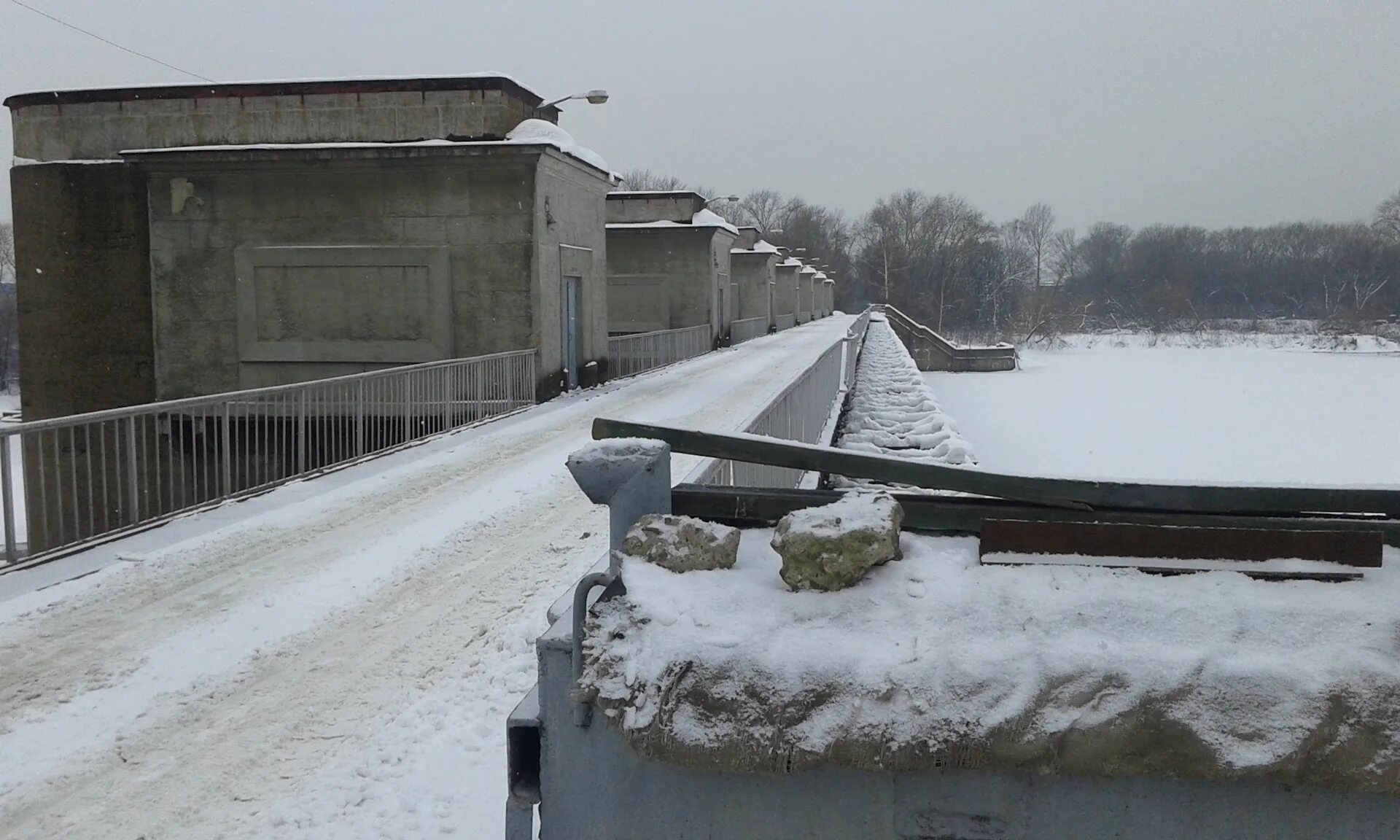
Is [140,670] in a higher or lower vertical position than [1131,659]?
lower

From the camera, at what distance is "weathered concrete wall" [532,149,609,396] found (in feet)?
66.5

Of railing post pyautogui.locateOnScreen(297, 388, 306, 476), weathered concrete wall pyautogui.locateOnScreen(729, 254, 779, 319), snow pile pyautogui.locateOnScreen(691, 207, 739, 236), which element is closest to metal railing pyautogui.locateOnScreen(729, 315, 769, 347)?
weathered concrete wall pyautogui.locateOnScreen(729, 254, 779, 319)

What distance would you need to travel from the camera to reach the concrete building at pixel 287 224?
19875 mm

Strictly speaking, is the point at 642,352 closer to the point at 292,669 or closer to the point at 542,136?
the point at 542,136

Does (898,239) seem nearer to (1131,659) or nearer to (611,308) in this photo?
(611,308)


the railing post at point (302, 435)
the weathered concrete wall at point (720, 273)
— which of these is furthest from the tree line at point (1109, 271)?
the railing post at point (302, 435)

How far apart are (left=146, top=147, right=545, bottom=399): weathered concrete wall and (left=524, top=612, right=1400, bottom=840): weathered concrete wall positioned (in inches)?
702

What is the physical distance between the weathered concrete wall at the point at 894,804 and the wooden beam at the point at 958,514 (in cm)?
69

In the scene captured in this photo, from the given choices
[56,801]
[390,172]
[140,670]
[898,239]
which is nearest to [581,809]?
[56,801]

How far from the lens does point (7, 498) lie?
7855 millimetres

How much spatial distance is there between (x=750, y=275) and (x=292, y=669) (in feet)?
168

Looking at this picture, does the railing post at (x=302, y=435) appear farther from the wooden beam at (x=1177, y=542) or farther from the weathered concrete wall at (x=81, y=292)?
the wooden beam at (x=1177, y=542)

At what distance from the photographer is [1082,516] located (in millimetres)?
2918

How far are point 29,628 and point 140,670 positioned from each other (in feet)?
3.90
